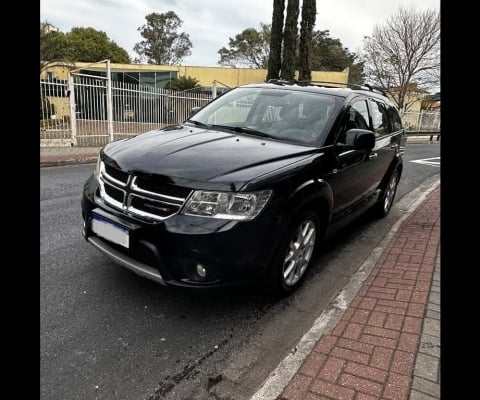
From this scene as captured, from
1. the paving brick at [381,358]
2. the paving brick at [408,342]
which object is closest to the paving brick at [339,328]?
the paving brick at [381,358]

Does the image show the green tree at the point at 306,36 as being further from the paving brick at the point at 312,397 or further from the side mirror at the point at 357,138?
the paving brick at the point at 312,397

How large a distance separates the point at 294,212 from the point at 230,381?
125cm

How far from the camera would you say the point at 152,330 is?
9.29ft

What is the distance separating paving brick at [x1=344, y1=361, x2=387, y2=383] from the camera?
2.33 meters

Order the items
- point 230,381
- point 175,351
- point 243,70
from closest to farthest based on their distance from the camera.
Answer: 1. point 230,381
2. point 175,351
3. point 243,70

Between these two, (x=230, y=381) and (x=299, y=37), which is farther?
(x=299, y=37)

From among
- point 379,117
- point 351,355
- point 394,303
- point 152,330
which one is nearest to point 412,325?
point 394,303

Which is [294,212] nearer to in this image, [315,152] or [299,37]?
[315,152]

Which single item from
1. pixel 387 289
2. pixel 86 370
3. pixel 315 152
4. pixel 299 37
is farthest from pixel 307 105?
pixel 299 37

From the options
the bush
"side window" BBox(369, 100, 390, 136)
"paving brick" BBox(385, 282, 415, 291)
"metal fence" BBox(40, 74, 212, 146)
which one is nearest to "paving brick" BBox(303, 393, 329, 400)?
"paving brick" BBox(385, 282, 415, 291)

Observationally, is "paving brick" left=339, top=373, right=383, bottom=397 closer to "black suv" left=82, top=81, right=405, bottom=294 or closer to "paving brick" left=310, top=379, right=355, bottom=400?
"paving brick" left=310, top=379, right=355, bottom=400

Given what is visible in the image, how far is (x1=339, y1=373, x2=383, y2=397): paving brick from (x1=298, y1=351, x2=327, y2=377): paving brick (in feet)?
0.51
